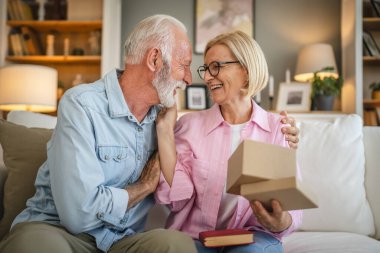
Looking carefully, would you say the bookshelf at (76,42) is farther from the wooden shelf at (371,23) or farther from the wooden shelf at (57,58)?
the wooden shelf at (371,23)

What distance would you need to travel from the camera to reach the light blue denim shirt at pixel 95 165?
109 cm

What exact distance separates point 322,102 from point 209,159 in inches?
98.7

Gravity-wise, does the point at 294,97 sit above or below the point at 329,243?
above

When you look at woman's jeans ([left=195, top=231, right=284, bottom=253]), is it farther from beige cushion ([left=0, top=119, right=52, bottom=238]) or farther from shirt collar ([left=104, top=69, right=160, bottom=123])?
beige cushion ([left=0, top=119, right=52, bottom=238])

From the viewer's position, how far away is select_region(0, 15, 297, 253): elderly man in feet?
3.53

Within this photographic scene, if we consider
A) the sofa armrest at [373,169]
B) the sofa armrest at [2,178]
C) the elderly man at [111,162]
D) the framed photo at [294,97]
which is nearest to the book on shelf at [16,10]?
the framed photo at [294,97]

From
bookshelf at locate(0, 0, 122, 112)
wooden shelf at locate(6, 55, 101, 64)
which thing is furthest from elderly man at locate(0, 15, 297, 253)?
wooden shelf at locate(6, 55, 101, 64)

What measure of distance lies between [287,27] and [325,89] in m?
0.89

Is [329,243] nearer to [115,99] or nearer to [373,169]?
[373,169]

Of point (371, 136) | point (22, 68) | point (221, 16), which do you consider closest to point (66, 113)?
point (371, 136)

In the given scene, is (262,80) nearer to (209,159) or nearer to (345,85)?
(209,159)

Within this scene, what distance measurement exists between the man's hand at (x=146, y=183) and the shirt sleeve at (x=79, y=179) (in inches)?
2.2

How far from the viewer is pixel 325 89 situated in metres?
3.55

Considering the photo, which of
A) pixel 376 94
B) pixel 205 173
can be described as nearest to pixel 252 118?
pixel 205 173
